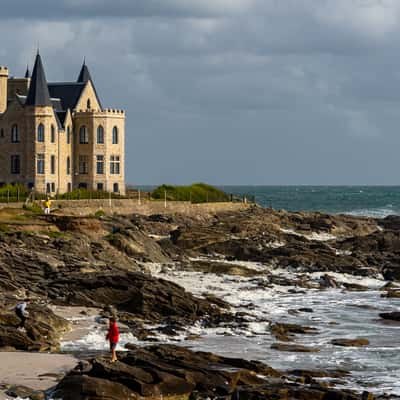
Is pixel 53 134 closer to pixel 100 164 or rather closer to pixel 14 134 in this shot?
pixel 14 134

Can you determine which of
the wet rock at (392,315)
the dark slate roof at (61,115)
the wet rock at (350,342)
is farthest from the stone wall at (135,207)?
the wet rock at (350,342)

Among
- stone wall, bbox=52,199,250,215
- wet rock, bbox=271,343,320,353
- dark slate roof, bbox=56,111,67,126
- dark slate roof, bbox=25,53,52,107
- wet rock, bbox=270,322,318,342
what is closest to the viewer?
wet rock, bbox=271,343,320,353

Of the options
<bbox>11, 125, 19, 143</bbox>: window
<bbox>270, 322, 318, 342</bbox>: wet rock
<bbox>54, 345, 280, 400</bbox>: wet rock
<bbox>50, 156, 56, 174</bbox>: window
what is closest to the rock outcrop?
<bbox>54, 345, 280, 400</bbox>: wet rock

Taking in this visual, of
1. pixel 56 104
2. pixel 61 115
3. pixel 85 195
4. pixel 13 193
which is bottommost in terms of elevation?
pixel 85 195

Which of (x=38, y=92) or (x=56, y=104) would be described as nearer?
(x=38, y=92)

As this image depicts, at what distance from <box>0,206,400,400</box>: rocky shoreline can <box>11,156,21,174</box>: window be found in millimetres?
10881

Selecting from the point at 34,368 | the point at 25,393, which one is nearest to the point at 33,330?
the point at 34,368

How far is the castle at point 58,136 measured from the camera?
213 feet

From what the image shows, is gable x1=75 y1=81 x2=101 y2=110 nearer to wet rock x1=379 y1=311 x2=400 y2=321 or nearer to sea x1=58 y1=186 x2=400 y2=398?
sea x1=58 y1=186 x2=400 y2=398

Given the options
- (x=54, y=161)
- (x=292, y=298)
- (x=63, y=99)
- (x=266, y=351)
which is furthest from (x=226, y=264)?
(x=63, y=99)

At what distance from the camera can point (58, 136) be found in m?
66.5

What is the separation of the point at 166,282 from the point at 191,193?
41.7m

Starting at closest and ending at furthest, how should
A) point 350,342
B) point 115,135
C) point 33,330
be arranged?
point 33,330, point 350,342, point 115,135

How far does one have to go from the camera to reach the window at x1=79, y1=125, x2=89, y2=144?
6900 cm
